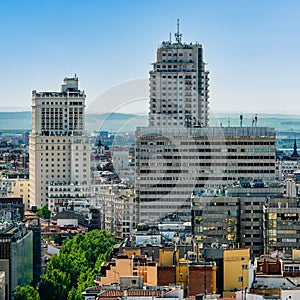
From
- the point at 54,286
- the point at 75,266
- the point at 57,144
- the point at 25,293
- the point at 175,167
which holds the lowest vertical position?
the point at 54,286

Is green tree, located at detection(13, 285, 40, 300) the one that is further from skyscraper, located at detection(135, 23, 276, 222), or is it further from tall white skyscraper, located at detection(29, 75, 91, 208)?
tall white skyscraper, located at detection(29, 75, 91, 208)

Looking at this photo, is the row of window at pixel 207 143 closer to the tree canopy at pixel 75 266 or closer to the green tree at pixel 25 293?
the tree canopy at pixel 75 266

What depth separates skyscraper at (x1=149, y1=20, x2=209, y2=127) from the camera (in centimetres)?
7494

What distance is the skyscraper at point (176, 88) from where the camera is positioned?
7494 centimetres

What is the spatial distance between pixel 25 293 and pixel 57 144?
4596 centimetres

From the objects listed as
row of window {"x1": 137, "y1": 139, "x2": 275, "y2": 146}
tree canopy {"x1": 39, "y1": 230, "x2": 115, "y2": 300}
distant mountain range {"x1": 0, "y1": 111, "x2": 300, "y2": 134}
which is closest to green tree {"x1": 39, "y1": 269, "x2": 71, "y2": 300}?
tree canopy {"x1": 39, "y1": 230, "x2": 115, "y2": 300}

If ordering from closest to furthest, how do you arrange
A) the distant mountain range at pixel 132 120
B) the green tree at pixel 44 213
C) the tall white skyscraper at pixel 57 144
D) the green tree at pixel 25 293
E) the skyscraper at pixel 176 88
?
the green tree at pixel 25 293, the green tree at pixel 44 213, the skyscraper at pixel 176 88, the distant mountain range at pixel 132 120, the tall white skyscraper at pixel 57 144

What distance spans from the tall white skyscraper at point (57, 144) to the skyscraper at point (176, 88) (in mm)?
9130

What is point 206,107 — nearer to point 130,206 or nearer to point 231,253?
point 130,206

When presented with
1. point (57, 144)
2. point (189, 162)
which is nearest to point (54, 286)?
point (189, 162)

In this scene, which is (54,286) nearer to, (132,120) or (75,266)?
(75,266)

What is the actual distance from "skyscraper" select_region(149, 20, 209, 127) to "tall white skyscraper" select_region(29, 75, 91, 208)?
9.13 metres

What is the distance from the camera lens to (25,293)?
126 ft

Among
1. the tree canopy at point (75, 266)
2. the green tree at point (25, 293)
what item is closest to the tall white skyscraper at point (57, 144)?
the tree canopy at point (75, 266)
